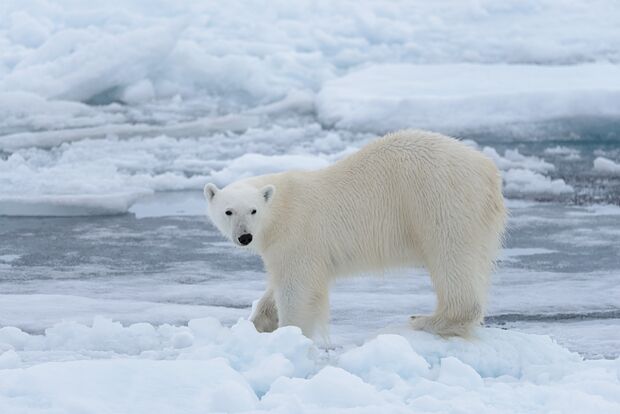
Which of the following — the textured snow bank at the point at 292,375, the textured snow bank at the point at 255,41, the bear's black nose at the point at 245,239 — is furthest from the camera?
the textured snow bank at the point at 255,41

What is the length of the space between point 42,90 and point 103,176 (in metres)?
2.86

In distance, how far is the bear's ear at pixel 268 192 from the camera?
338 centimetres

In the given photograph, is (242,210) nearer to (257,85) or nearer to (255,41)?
(257,85)

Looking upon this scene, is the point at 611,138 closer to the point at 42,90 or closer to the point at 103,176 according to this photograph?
the point at 103,176

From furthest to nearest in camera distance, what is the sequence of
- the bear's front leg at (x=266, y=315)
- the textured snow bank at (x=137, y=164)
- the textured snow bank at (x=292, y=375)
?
1. the textured snow bank at (x=137, y=164)
2. the bear's front leg at (x=266, y=315)
3. the textured snow bank at (x=292, y=375)

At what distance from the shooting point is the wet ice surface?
157 inches

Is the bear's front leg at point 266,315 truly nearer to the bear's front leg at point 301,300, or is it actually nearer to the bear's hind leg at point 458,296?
the bear's front leg at point 301,300

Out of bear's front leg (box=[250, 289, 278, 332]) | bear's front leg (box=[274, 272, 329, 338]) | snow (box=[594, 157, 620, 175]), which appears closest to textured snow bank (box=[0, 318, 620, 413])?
bear's front leg (box=[274, 272, 329, 338])

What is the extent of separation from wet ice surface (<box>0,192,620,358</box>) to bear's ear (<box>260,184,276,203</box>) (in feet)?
1.87

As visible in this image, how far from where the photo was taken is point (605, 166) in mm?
7215

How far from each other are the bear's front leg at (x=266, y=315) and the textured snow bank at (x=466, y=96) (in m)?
4.95

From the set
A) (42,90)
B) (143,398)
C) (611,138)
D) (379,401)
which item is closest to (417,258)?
(379,401)

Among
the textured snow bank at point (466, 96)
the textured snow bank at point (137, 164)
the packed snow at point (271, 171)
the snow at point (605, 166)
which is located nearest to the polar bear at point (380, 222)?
the packed snow at point (271, 171)

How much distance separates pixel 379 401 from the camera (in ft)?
8.06
